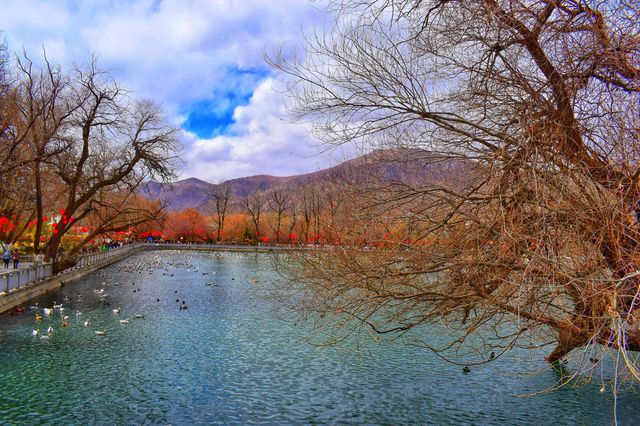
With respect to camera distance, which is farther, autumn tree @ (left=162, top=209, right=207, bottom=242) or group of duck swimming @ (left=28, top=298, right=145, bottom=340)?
autumn tree @ (left=162, top=209, right=207, bottom=242)

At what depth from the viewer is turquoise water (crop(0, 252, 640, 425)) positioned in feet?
29.2

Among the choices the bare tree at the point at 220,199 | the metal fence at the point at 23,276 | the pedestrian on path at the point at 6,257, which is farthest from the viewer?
the bare tree at the point at 220,199

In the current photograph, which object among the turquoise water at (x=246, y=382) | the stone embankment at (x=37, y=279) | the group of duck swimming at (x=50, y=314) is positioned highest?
the stone embankment at (x=37, y=279)

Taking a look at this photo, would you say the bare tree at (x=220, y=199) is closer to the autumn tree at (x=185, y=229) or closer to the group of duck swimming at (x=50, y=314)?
the autumn tree at (x=185, y=229)

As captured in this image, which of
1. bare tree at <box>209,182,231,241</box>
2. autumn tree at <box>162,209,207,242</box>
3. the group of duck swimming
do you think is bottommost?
the group of duck swimming

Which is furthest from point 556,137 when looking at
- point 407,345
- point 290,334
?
point 290,334

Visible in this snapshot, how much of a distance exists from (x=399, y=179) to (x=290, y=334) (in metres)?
8.50

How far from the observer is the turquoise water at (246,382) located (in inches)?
350

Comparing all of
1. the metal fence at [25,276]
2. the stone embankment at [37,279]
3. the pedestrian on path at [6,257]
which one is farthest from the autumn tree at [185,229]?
the pedestrian on path at [6,257]

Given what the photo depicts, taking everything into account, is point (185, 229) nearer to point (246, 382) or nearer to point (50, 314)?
point (50, 314)

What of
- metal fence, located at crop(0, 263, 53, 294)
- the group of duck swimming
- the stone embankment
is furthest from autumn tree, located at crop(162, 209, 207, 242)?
the group of duck swimming

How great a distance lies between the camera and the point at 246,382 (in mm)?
10562

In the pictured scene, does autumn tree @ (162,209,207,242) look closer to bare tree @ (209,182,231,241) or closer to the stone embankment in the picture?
bare tree @ (209,182,231,241)

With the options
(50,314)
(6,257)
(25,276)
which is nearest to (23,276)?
(25,276)
